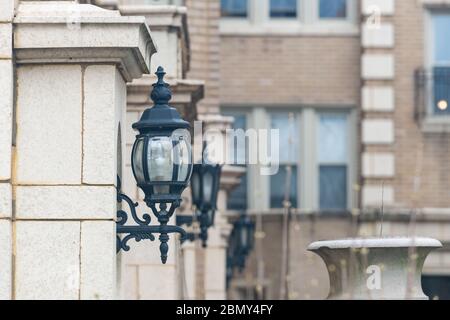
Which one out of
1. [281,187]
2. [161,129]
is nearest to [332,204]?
[281,187]

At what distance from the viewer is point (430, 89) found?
2873cm

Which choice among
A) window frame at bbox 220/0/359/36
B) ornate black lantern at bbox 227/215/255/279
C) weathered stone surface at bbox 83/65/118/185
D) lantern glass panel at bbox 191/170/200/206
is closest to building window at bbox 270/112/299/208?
window frame at bbox 220/0/359/36

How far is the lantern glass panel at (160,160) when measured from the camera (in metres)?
10.2

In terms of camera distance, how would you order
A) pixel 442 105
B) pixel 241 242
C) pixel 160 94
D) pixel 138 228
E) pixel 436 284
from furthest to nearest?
pixel 436 284 → pixel 442 105 → pixel 241 242 → pixel 160 94 → pixel 138 228

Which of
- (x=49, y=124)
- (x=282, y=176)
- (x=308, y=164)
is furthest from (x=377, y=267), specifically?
(x=282, y=176)

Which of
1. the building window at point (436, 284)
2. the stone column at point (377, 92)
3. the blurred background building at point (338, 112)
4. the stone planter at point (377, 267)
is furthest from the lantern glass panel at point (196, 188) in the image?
the stone column at point (377, 92)

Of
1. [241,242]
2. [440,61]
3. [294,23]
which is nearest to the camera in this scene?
[241,242]

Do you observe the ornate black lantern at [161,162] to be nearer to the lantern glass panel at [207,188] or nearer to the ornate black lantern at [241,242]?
the lantern glass panel at [207,188]

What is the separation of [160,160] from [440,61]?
1909cm

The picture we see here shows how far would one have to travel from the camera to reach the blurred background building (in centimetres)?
2830

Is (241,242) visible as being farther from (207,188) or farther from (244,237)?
(207,188)

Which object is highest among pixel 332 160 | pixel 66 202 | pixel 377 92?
pixel 377 92

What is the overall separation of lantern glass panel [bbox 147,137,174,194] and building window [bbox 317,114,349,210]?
18.8m
